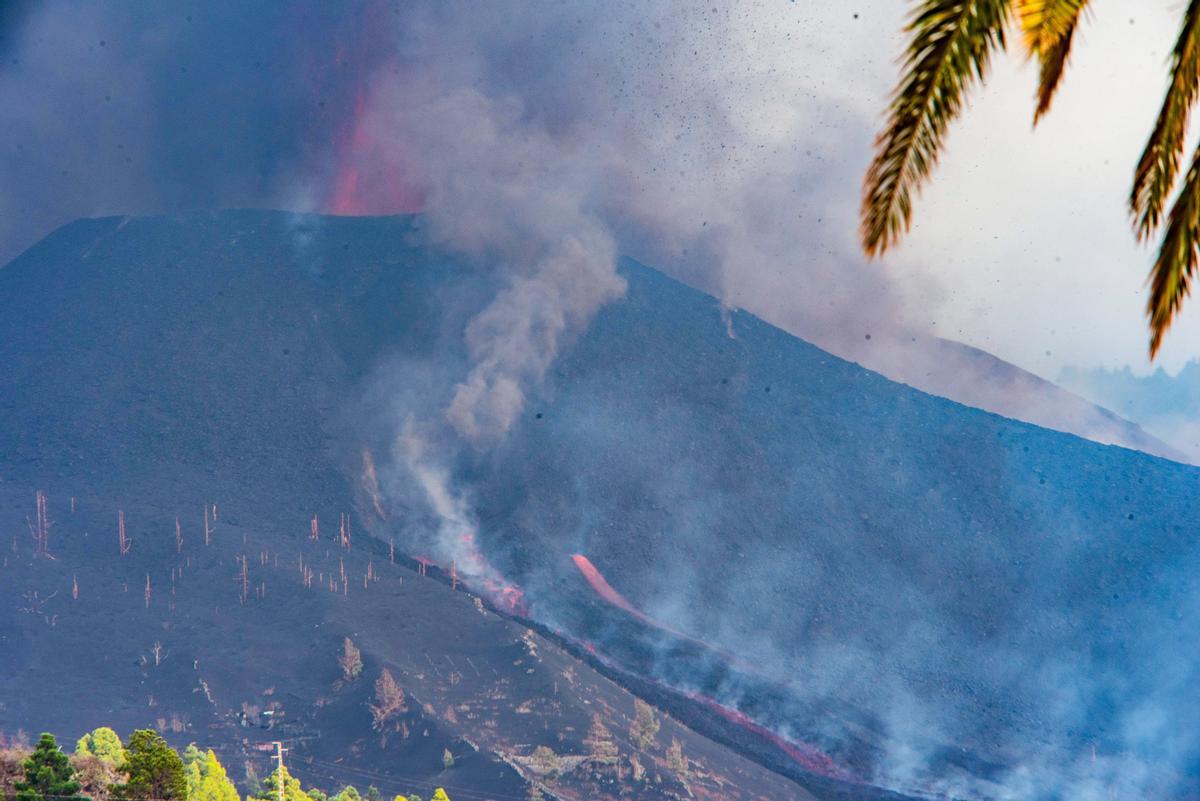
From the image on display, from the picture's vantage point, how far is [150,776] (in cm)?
2345

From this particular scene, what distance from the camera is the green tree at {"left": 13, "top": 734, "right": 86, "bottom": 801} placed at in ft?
72.7

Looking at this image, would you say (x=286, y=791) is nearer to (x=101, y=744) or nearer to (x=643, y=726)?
(x=101, y=744)

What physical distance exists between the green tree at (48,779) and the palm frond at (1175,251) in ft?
76.1

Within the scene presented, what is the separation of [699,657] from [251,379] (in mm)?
54130

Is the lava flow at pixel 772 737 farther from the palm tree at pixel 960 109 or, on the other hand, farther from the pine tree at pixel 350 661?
the palm tree at pixel 960 109

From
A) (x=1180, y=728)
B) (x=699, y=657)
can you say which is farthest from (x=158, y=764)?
(x=1180, y=728)

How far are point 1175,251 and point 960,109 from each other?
1.40m

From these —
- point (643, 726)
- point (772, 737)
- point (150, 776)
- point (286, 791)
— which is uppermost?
point (772, 737)

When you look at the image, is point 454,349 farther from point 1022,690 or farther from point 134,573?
point 1022,690

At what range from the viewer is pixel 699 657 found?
70.0 metres

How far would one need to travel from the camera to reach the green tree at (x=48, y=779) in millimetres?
22156

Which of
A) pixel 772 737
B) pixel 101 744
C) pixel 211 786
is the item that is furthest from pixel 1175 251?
pixel 772 737

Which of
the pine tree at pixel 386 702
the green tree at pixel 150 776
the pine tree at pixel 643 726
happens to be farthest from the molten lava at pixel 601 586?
the green tree at pixel 150 776

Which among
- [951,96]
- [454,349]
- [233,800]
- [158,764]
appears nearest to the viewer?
[951,96]
